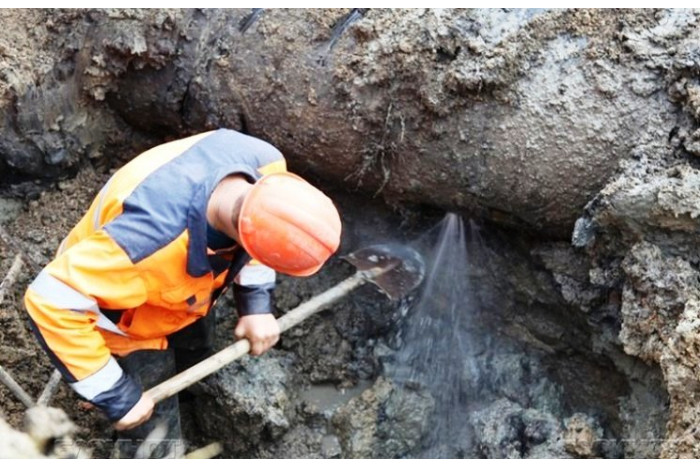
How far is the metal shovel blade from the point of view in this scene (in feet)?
10.7

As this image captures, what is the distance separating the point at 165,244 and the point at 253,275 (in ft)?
1.81

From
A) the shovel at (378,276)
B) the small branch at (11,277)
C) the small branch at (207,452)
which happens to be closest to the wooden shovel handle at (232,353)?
the shovel at (378,276)

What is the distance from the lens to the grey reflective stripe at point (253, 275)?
2782 millimetres

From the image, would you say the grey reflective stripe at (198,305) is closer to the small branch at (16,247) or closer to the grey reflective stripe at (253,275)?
the grey reflective stripe at (253,275)

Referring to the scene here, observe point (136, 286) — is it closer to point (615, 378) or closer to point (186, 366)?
point (186, 366)

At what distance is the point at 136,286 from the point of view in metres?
2.35

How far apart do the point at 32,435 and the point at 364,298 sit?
6.16 feet

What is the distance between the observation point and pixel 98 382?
2.44m

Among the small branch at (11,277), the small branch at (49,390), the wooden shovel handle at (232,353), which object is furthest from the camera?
the small branch at (11,277)

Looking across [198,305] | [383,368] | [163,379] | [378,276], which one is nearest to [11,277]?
[163,379]

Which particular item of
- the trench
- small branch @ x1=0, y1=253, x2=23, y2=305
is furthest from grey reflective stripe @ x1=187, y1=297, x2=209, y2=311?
small branch @ x1=0, y1=253, x2=23, y2=305

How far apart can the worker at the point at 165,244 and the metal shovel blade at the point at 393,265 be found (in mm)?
786

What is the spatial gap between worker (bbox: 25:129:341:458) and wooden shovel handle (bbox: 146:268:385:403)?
9cm
